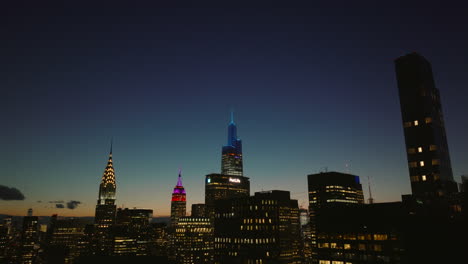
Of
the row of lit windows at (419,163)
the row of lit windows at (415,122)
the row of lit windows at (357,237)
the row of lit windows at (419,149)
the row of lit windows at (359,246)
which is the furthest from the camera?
the row of lit windows at (357,237)

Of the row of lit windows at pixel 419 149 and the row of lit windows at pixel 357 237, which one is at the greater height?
the row of lit windows at pixel 419 149

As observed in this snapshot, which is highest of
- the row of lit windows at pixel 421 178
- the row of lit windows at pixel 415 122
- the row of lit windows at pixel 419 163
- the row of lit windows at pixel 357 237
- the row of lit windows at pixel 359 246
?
the row of lit windows at pixel 415 122

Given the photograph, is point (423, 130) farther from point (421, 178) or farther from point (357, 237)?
point (357, 237)

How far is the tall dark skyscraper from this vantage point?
127 meters

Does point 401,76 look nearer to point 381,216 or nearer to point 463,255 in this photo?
point 381,216

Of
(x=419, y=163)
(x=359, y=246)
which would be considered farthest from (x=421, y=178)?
(x=359, y=246)

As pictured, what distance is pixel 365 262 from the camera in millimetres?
137625

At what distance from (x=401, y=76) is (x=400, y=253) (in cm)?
7716

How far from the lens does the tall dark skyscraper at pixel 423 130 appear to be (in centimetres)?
12712

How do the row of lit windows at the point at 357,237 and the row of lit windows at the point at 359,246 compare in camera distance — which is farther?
the row of lit windows at the point at 357,237

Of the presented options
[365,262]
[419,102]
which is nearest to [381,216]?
[365,262]

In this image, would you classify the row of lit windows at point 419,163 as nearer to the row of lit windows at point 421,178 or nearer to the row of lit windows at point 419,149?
the row of lit windows at point 419,149

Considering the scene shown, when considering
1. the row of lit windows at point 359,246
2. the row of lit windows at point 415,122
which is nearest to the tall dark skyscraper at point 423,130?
the row of lit windows at point 415,122

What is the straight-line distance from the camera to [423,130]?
133 meters
